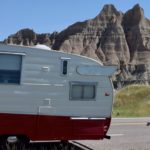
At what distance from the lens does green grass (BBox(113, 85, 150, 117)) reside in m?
31.8

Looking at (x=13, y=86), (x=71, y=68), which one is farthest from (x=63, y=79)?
(x=13, y=86)

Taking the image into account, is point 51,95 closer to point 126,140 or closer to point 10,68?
point 10,68

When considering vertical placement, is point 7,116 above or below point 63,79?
below

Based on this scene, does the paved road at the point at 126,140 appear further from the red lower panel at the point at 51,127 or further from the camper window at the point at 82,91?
the camper window at the point at 82,91

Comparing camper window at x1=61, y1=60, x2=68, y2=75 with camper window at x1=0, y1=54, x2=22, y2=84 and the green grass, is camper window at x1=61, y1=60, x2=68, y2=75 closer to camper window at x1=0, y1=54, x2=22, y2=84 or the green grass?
camper window at x1=0, y1=54, x2=22, y2=84

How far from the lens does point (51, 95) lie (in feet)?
38.2

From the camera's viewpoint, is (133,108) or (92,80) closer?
(92,80)

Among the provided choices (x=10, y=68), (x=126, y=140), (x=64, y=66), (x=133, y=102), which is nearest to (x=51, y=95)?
(x=64, y=66)

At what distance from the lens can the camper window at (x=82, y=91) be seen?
11820mm

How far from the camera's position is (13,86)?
448 inches

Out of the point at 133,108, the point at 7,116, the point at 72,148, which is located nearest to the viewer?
the point at 7,116

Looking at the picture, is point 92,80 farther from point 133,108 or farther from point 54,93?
point 133,108

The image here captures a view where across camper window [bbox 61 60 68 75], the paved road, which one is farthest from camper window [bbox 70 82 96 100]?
the paved road

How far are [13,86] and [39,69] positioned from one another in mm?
719
